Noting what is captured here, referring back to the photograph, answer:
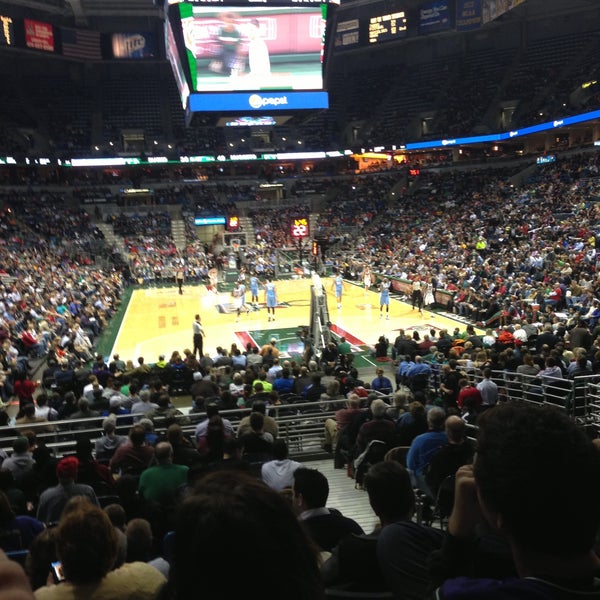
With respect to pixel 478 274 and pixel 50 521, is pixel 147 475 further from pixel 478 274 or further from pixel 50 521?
pixel 478 274

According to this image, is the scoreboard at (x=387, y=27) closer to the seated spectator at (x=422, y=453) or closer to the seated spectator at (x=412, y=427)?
the seated spectator at (x=412, y=427)

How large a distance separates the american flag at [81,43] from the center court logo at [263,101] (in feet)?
85.6

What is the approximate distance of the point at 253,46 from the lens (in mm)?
25781

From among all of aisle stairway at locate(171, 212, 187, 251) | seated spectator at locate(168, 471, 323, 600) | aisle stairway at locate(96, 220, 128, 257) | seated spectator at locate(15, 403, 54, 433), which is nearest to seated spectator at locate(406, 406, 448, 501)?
seated spectator at locate(168, 471, 323, 600)

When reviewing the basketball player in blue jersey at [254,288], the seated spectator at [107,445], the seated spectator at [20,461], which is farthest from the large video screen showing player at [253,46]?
the seated spectator at [20,461]

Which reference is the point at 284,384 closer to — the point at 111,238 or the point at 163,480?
the point at 163,480

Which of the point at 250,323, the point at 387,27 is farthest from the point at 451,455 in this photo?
the point at 387,27

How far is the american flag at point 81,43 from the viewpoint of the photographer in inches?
1790

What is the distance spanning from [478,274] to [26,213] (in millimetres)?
30713

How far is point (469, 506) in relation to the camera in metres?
1.97

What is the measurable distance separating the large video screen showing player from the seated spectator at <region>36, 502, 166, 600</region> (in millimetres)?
24859

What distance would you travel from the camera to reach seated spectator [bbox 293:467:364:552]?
145 inches

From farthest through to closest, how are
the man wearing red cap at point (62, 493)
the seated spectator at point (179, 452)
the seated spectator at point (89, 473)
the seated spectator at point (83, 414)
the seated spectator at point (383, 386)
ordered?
1. the seated spectator at point (383, 386)
2. the seated spectator at point (83, 414)
3. the seated spectator at point (179, 452)
4. the seated spectator at point (89, 473)
5. the man wearing red cap at point (62, 493)

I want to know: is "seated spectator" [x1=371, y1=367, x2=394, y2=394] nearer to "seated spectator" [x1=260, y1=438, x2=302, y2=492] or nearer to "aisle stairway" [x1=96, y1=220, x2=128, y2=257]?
"seated spectator" [x1=260, y1=438, x2=302, y2=492]
